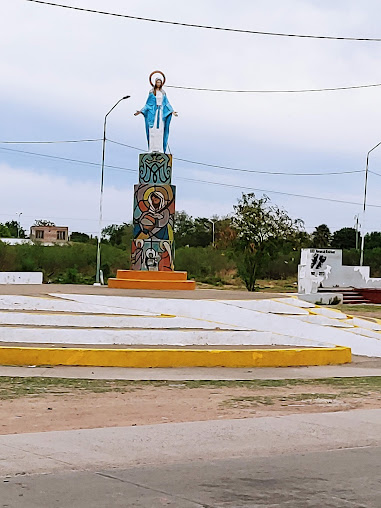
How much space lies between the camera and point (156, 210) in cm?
2944

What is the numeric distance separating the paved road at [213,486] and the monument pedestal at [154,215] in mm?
20374

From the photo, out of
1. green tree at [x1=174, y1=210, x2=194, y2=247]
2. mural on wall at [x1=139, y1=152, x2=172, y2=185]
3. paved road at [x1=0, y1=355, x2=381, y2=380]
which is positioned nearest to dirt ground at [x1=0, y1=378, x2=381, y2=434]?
paved road at [x1=0, y1=355, x2=381, y2=380]

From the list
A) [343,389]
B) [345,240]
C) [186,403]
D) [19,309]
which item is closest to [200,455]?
[186,403]

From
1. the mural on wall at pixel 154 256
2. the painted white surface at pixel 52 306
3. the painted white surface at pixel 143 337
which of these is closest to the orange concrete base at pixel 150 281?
the mural on wall at pixel 154 256

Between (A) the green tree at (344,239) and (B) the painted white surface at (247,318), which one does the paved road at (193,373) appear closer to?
(B) the painted white surface at (247,318)

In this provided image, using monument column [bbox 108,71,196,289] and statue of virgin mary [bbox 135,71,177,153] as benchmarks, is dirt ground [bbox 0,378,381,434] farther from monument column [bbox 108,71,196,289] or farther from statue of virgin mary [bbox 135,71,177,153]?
statue of virgin mary [bbox 135,71,177,153]

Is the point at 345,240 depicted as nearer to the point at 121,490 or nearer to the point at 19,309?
the point at 19,309

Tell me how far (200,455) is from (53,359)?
8.65 m

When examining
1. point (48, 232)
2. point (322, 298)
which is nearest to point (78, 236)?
point (48, 232)

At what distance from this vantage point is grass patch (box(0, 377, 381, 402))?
1373 centimetres

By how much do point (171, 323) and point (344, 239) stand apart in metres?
84.6

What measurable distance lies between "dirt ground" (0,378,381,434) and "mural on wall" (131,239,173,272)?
44.5 ft

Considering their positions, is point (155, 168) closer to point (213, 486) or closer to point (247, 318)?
point (247, 318)

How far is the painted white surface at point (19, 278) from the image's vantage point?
32750 millimetres
